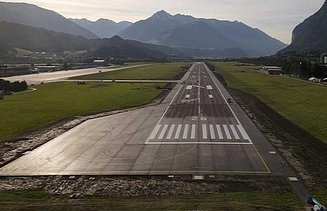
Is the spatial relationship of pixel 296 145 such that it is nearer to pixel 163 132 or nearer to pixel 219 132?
pixel 219 132

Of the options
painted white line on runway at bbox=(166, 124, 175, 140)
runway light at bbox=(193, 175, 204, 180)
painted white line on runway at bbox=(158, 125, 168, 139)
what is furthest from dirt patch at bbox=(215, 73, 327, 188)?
painted white line on runway at bbox=(158, 125, 168, 139)

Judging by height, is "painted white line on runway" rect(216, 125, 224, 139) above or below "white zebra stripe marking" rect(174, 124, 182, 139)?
above

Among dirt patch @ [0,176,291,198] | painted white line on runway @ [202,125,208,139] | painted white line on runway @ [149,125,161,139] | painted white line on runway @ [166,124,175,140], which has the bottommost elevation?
painted white line on runway @ [149,125,161,139]

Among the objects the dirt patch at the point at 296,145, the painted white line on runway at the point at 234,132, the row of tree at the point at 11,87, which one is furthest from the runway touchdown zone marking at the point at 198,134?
the row of tree at the point at 11,87

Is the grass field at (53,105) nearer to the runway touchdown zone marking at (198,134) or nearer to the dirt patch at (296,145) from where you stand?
the runway touchdown zone marking at (198,134)

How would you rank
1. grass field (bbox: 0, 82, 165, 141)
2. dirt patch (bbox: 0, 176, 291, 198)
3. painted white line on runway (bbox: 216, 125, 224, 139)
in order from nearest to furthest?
dirt patch (bbox: 0, 176, 291, 198) → painted white line on runway (bbox: 216, 125, 224, 139) → grass field (bbox: 0, 82, 165, 141)

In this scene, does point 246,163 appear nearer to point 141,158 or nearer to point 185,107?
point 141,158

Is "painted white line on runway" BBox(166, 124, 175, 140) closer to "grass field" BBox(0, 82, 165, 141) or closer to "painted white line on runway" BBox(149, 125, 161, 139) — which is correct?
"painted white line on runway" BBox(149, 125, 161, 139)
